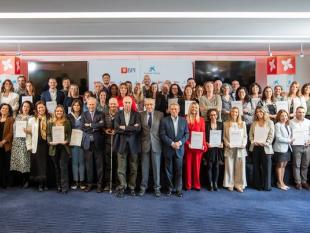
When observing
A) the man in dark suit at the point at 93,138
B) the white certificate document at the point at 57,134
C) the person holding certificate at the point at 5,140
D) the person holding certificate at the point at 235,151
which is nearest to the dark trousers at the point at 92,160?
the man in dark suit at the point at 93,138

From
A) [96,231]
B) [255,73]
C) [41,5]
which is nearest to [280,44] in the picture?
[255,73]

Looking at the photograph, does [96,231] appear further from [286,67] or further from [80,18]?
[286,67]

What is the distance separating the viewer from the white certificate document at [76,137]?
5.24 meters

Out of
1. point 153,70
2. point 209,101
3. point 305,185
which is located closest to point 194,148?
point 209,101

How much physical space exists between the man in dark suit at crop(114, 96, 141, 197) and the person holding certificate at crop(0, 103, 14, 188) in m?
1.95

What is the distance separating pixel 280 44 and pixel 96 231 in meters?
6.50

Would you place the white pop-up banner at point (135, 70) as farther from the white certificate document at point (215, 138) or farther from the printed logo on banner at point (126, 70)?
the white certificate document at point (215, 138)

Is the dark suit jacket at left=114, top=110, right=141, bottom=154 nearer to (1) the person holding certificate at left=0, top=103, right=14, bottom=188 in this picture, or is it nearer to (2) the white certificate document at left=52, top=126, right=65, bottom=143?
(2) the white certificate document at left=52, top=126, right=65, bottom=143

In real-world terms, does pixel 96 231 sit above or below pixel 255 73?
below

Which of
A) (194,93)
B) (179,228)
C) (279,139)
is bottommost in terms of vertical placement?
(179,228)

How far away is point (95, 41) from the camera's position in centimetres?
738

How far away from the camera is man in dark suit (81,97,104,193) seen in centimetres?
518

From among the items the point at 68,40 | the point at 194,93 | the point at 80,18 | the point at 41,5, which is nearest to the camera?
the point at 41,5

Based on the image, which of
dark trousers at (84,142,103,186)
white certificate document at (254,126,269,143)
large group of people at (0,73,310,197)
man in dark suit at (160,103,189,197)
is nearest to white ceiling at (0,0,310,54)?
large group of people at (0,73,310,197)
